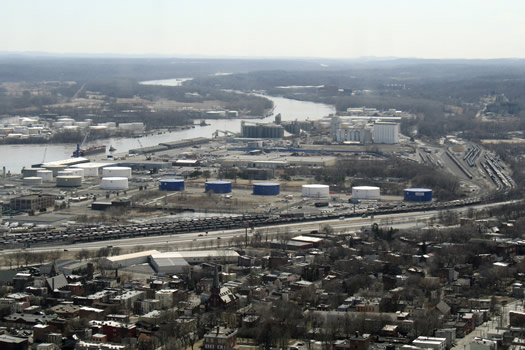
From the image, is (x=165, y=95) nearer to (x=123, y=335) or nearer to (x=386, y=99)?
(x=386, y=99)

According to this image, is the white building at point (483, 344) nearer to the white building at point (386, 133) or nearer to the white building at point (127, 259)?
the white building at point (127, 259)

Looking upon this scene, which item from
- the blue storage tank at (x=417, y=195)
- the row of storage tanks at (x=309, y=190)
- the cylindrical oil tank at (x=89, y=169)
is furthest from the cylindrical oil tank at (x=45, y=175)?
the blue storage tank at (x=417, y=195)

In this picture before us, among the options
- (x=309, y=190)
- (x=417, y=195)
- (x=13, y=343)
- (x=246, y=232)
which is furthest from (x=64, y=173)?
(x=13, y=343)

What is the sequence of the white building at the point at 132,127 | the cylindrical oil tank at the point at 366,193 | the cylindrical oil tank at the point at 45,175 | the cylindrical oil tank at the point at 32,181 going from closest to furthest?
the cylindrical oil tank at the point at 366,193, the cylindrical oil tank at the point at 32,181, the cylindrical oil tank at the point at 45,175, the white building at the point at 132,127

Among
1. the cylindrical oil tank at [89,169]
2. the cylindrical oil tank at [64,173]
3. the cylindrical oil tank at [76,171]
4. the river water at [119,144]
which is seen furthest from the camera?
the river water at [119,144]

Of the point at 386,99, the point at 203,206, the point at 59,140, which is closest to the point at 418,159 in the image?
the point at 203,206
